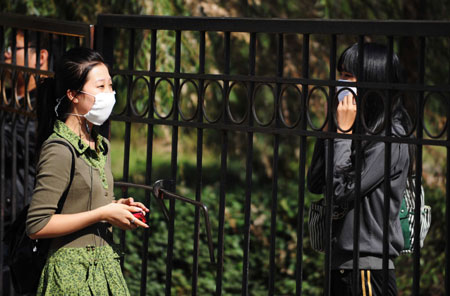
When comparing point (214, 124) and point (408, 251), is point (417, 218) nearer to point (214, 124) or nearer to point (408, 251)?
point (408, 251)

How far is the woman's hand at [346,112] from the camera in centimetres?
318

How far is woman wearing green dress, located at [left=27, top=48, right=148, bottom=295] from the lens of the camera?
3.13 m

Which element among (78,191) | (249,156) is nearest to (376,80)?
(249,156)

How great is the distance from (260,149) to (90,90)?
5.66 m

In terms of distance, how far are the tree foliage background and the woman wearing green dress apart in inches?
117

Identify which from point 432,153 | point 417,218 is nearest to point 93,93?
point 417,218

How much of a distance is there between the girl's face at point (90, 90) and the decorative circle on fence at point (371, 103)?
0.91 meters

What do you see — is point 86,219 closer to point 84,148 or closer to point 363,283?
point 84,148

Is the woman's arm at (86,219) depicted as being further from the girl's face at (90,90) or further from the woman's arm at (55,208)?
the girl's face at (90,90)

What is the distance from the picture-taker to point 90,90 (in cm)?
328

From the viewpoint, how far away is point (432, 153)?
749cm

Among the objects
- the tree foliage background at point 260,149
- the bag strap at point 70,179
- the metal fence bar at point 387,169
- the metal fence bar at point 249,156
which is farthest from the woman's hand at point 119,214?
the tree foliage background at point 260,149

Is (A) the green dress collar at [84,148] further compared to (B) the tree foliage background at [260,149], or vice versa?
(B) the tree foliage background at [260,149]

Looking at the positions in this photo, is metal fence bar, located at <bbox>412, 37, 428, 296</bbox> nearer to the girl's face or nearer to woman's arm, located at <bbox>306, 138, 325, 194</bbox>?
woman's arm, located at <bbox>306, 138, 325, 194</bbox>
